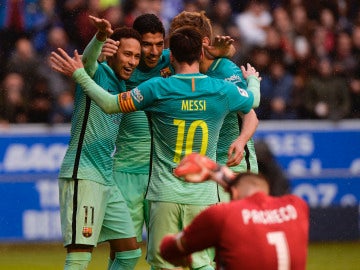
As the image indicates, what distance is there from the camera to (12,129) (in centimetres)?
1553

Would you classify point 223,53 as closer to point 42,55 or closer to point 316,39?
point 42,55

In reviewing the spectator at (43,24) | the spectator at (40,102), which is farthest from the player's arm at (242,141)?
the spectator at (43,24)

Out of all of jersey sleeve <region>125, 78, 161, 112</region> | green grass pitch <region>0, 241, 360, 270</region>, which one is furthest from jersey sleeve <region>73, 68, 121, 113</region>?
green grass pitch <region>0, 241, 360, 270</region>

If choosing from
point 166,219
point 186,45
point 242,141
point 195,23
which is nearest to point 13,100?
point 195,23

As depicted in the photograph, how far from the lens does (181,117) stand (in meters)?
8.40

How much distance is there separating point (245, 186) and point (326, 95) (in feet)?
37.6

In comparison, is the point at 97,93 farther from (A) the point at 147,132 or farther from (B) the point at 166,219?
(A) the point at 147,132

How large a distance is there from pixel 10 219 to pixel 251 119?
22.5ft

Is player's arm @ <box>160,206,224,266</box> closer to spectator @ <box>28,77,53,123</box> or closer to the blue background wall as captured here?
the blue background wall

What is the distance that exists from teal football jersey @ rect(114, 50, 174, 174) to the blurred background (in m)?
5.88

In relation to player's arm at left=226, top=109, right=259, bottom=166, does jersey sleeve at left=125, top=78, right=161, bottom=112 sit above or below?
above

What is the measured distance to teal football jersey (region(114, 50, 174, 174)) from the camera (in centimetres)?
966

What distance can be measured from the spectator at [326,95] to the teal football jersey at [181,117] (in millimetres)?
8828

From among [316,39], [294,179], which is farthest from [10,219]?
[316,39]
